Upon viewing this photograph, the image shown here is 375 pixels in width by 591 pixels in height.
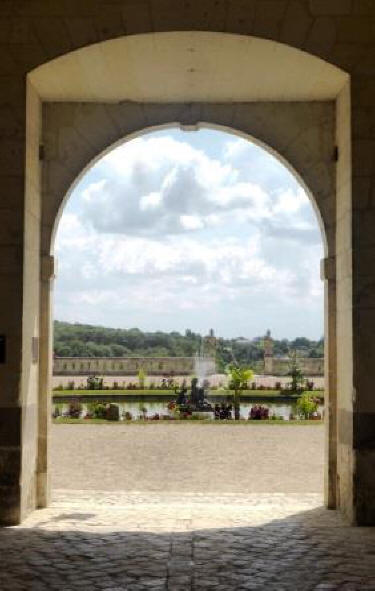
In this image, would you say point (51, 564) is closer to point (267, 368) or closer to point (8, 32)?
point (8, 32)

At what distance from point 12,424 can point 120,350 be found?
35.2 metres

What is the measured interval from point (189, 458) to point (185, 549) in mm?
5525

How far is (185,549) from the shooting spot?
473 centimetres

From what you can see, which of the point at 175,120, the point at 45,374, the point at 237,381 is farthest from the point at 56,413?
the point at 175,120

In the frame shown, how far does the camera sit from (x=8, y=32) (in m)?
5.59

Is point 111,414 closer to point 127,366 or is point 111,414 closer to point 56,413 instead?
point 56,413

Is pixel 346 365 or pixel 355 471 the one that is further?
pixel 346 365

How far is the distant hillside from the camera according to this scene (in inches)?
1517

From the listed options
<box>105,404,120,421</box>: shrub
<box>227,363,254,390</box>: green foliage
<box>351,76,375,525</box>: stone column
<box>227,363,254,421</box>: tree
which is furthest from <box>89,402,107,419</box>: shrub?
<box>351,76,375,525</box>: stone column

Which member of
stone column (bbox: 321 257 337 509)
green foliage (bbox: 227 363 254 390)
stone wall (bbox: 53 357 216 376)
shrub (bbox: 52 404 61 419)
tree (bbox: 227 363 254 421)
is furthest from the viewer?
stone wall (bbox: 53 357 216 376)

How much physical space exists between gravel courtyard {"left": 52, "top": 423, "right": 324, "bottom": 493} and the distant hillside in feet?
77.1

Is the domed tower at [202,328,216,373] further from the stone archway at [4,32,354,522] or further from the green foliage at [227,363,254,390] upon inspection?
the stone archway at [4,32,354,522]

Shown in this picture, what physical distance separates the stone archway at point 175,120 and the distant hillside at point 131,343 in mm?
29785

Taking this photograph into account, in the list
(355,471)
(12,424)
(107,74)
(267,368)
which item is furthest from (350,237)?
(267,368)
